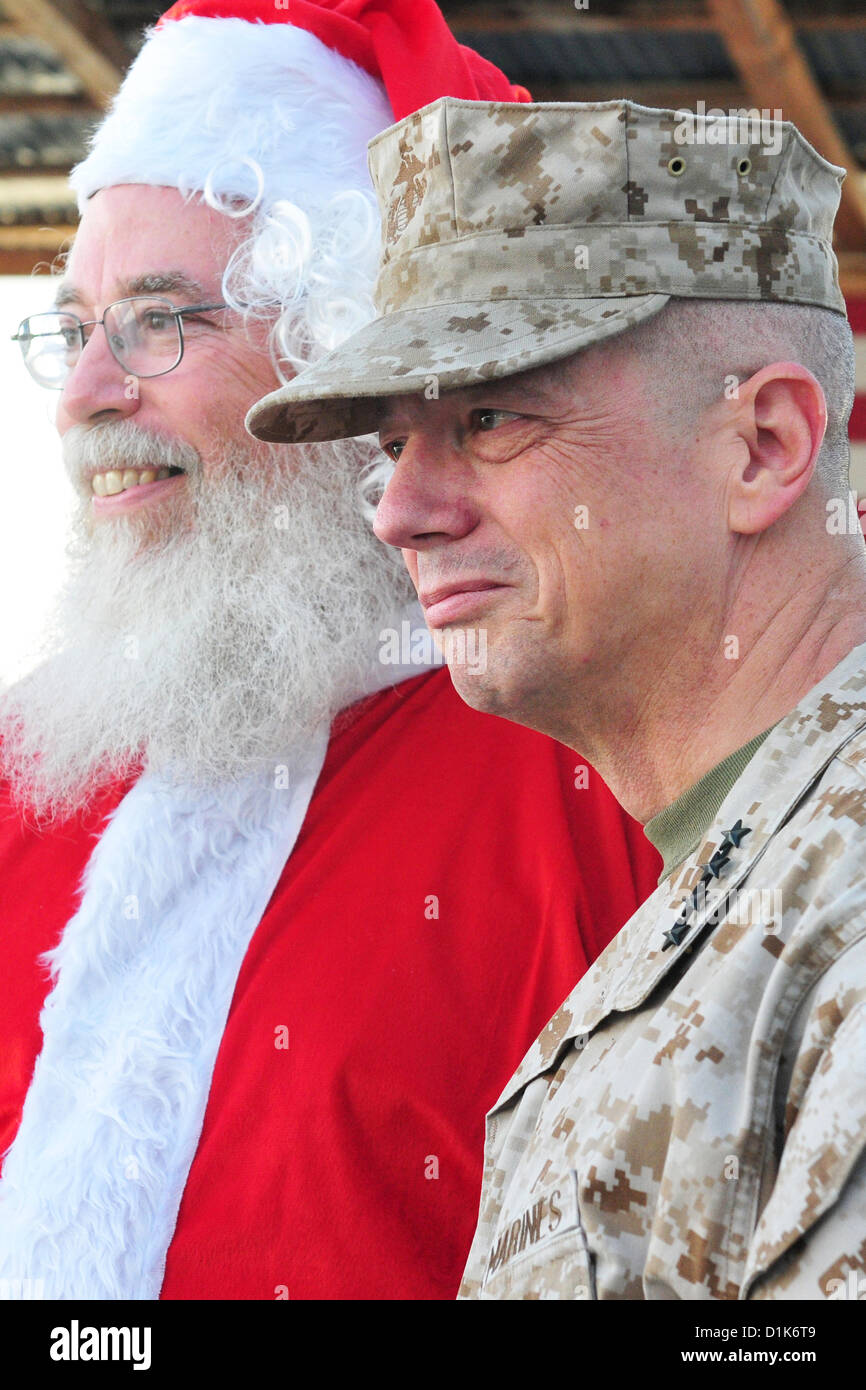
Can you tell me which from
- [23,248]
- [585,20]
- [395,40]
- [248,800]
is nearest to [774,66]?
[585,20]

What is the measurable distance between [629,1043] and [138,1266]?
102 cm

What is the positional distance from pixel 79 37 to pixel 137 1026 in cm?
358

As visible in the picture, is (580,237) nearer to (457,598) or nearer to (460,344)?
(460,344)

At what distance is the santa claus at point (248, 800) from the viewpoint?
2.00 meters

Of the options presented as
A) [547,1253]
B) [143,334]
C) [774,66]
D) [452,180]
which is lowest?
[547,1253]

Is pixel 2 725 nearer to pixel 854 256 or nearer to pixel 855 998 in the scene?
pixel 855 998

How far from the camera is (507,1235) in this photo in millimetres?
1334

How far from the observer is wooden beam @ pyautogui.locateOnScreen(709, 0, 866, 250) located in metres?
4.26

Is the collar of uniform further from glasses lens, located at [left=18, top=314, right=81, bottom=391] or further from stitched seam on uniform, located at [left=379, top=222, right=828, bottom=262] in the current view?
glasses lens, located at [left=18, top=314, right=81, bottom=391]

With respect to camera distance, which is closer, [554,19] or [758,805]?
[758,805]

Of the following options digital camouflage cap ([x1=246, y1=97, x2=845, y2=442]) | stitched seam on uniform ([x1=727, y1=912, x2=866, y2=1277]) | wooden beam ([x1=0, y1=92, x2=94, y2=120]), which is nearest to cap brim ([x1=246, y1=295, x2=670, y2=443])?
digital camouflage cap ([x1=246, y1=97, x2=845, y2=442])

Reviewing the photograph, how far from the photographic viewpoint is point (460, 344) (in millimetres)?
1387

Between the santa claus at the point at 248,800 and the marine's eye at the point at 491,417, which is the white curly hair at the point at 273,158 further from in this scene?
the marine's eye at the point at 491,417

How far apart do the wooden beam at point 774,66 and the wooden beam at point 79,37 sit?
6.02 feet
